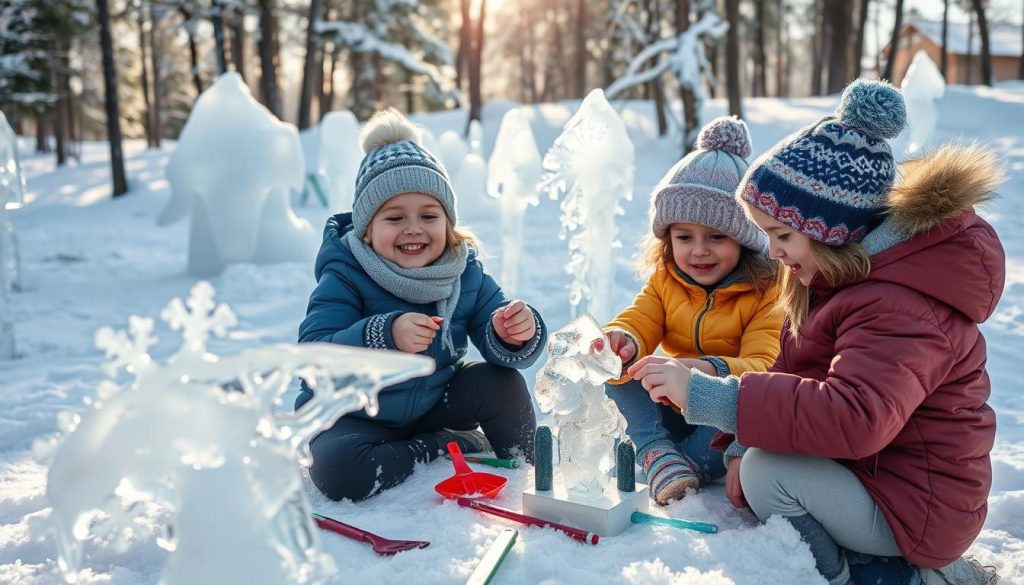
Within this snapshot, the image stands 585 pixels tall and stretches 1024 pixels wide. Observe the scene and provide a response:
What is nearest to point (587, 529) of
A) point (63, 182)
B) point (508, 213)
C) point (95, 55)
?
point (508, 213)

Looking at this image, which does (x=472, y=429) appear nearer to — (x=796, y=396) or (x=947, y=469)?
(x=796, y=396)

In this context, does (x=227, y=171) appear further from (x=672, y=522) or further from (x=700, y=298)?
(x=672, y=522)

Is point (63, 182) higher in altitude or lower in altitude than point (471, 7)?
lower

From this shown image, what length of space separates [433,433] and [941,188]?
1.65 m

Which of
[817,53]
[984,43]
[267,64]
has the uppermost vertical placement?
[817,53]

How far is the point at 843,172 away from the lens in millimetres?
1735

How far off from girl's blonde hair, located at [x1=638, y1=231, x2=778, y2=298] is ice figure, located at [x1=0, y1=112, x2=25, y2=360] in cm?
316

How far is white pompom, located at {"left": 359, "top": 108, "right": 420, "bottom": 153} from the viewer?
2.80 m

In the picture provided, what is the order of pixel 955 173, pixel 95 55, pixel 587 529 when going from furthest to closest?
1. pixel 95 55
2. pixel 587 529
3. pixel 955 173

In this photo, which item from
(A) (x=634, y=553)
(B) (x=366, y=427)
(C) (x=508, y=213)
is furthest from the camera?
(C) (x=508, y=213)

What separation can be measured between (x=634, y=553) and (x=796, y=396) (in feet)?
1.66

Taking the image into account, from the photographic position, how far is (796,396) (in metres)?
1.68

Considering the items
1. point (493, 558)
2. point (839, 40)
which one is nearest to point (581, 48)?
point (839, 40)

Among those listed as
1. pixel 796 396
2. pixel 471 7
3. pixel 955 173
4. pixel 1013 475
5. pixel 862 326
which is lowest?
pixel 1013 475
